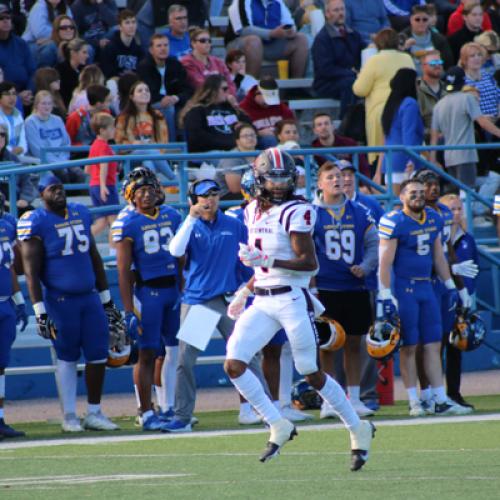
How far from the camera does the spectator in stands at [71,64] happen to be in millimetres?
15820

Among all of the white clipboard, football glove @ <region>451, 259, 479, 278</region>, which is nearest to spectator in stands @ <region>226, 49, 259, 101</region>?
football glove @ <region>451, 259, 479, 278</region>

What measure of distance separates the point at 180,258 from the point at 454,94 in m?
5.18

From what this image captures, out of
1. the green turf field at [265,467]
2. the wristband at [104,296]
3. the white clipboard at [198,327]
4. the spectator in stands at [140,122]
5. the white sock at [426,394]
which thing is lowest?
the white sock at [426,394]

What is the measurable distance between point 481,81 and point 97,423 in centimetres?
734

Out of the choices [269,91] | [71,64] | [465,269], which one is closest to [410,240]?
[465,269]

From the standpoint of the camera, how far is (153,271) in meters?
10.9

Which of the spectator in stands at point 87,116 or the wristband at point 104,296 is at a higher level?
the spectator in stands at point 87,116

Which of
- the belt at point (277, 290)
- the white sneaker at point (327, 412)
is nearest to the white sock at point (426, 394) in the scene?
the white sneaker at point (327, 412)

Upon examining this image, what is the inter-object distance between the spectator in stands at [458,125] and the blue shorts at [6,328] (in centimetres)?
585

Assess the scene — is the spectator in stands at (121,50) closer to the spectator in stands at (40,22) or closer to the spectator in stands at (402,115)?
the spectator in stands at (40,22)

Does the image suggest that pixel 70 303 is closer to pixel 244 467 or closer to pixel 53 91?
pixel 244 467

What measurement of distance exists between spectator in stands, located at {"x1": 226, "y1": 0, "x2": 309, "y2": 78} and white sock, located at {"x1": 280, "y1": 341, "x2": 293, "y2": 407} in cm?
655

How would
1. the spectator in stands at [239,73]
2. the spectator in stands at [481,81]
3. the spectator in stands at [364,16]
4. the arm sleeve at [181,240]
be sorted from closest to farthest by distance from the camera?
the arm sleeve at [181,240] < the spectator in stands at [481,81] < the spectator in stands at [239,73] < the spectator in stands at [364,16]

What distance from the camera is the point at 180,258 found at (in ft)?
36.1
